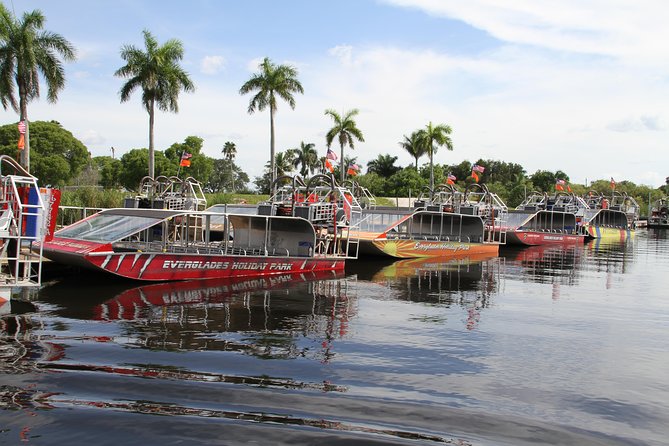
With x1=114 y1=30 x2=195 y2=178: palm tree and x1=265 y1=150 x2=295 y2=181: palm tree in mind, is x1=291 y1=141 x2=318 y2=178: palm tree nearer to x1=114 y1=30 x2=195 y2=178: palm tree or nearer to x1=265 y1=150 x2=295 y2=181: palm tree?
x1=265 y1=150 x2=295 y2=181: palm tree

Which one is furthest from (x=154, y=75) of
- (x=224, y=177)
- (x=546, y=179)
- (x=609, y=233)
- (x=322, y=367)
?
(x=224, y=177)

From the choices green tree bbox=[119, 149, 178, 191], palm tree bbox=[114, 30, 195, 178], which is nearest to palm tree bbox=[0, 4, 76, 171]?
palm tree bbox=[114, 30, 195, 178]

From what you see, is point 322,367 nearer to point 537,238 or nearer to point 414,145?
point 537,238

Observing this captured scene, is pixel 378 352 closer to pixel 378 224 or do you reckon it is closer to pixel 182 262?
pixel 182 262

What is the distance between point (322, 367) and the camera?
10297 millimetres

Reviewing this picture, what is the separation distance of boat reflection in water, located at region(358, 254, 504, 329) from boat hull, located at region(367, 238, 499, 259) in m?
0.43

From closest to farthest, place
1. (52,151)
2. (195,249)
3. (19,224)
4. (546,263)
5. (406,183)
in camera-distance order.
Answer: (19,224) < (195,249) < (546,263) < (406,183) < (52,151)

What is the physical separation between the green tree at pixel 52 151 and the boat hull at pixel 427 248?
55.9m

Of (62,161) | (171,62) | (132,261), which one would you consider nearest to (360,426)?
(132,261)

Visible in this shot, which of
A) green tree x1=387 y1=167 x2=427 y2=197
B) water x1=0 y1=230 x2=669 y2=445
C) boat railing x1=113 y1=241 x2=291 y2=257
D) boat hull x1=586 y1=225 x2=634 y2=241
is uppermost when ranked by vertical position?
green tree x1=387 y1=167 x2=427 y2=197

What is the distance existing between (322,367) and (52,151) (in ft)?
250

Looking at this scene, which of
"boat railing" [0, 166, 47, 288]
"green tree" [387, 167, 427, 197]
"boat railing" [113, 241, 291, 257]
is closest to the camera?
"boat railing" [0, 166, 47, 288]

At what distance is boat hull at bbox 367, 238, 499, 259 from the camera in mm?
30509

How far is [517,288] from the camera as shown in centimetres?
2206
